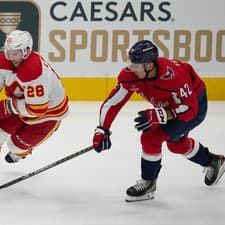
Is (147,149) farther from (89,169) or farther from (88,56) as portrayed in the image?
(88,56)

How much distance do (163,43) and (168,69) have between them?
282 centimetres

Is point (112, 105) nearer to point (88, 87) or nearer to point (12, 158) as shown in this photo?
point (12, 158)

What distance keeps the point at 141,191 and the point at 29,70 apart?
83cm

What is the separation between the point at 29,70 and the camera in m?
4.18

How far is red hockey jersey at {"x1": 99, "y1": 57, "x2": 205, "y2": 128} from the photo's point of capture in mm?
4082

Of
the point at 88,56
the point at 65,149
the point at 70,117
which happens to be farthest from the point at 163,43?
the point at 65,149

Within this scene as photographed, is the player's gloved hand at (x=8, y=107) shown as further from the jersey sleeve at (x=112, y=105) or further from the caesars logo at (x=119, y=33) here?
the caesars logo at (x=119, y=33)

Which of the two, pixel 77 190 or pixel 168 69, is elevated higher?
pixel 168 69

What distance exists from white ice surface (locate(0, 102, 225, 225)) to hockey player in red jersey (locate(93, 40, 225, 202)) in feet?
0.57

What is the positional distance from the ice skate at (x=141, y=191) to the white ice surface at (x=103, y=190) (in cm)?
3

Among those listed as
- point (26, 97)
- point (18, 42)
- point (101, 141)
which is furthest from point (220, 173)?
point (18, 42)

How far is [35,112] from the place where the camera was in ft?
14.0

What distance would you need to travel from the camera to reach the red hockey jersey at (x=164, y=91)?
4.08m

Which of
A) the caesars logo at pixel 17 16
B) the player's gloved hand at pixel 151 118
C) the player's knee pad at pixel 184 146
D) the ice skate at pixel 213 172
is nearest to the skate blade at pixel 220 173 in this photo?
the ice skate at pixel 213 172
